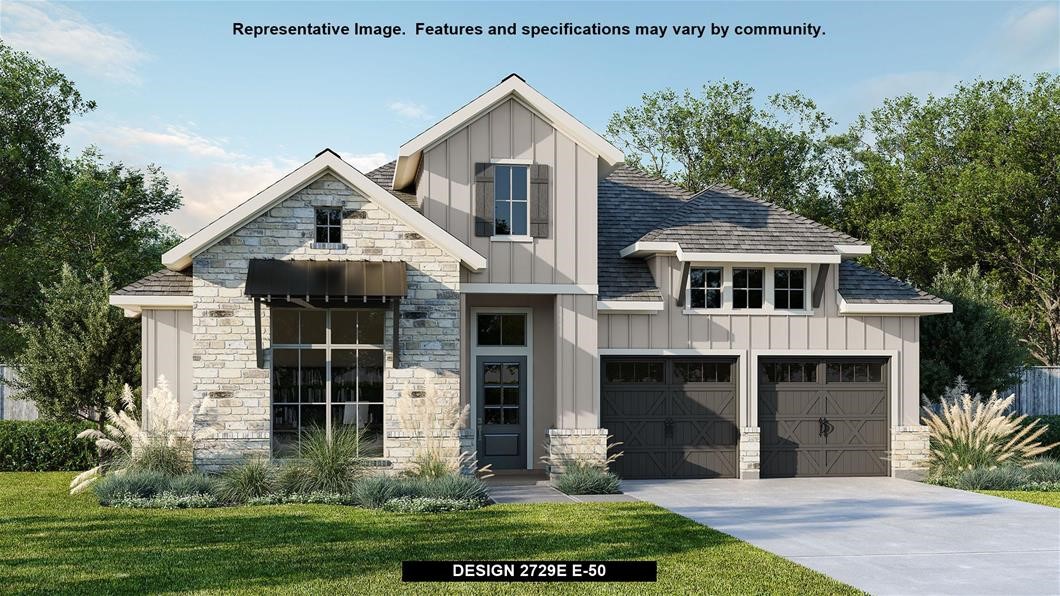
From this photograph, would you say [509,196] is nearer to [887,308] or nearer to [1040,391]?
[887,308]

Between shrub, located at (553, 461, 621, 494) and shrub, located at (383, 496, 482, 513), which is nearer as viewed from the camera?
shrub, located at (383, 496, 482, 513)

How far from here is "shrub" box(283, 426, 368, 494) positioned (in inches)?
546

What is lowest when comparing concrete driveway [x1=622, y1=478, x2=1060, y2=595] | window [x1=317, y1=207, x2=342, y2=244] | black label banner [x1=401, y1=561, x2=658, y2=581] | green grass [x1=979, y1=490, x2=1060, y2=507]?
green grass [x1=979, y1=490, x2=1060, y2=507]

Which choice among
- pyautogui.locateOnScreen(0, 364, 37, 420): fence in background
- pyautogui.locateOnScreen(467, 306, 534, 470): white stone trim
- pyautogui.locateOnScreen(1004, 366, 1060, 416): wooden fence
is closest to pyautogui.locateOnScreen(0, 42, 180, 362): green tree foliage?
pyautogui.locateOnScreen(0, 364, 37, 420): fence in background

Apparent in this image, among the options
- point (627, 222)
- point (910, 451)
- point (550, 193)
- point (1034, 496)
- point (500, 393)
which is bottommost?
point (1034, 496)

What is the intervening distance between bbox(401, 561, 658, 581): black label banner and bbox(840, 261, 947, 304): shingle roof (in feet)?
32.0

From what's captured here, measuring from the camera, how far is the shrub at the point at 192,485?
13.5 metres

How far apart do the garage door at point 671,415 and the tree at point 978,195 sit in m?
18.2

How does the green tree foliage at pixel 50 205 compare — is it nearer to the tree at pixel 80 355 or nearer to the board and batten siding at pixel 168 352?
the tree at pixel 80 355

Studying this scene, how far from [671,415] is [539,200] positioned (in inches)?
176

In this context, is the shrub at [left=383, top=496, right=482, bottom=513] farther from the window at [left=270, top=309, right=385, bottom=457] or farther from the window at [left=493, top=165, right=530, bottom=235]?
the window at [left=493, top=165, right=530, bottom=235]

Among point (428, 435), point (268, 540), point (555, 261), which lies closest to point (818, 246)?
point (555, 261)

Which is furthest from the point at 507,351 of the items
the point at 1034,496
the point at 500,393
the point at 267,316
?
the point at 1034,496

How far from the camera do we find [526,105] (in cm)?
1622
